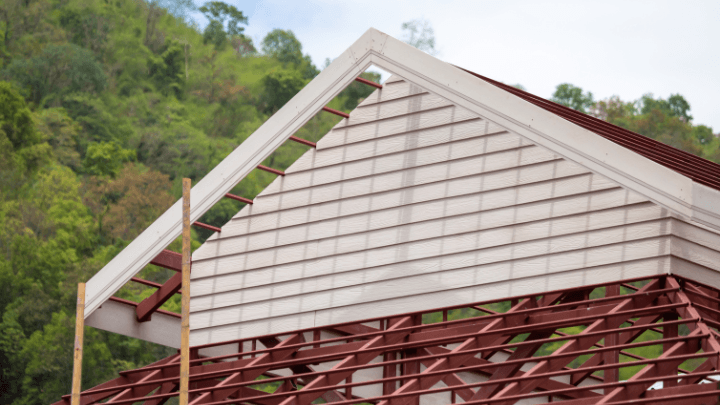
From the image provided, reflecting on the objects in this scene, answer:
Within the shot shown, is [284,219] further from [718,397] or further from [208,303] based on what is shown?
[718,397]

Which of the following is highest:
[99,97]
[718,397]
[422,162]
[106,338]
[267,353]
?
[99,97]

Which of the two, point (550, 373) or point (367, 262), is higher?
point (367, 262)

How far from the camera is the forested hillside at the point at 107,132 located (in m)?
47.6

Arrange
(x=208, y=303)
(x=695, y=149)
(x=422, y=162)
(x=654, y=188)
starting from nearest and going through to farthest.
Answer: (x=654, y=188) → (x=422, y=162) → (x=208, y=303) → (x=695, y=149)

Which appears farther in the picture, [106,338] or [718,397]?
[106,338]

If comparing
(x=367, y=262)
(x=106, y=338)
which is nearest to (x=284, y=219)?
(x=367, y=262)

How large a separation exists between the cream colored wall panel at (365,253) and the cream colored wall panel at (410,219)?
0.07 m

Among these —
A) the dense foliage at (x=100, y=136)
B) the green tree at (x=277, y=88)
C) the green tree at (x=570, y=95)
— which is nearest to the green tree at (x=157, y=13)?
the dense foliage at (x=100, y=136)

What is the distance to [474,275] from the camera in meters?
7.88

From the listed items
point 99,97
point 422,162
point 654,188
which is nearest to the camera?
point 654,188

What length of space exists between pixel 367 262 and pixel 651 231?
2.86 meters

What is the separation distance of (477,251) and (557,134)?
4.63 feet

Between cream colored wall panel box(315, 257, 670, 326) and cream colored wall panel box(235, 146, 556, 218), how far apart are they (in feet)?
3.87

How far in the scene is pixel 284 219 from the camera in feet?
28.6
